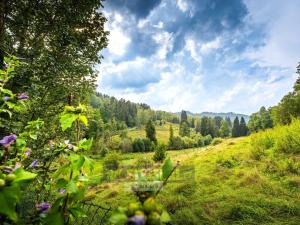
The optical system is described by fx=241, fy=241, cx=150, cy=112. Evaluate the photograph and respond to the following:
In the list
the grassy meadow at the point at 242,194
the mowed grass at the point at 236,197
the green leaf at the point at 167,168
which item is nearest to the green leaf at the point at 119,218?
the green leaf at the point at 167,168

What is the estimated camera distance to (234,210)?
660cm

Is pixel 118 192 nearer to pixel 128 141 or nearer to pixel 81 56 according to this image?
pixel 81 56

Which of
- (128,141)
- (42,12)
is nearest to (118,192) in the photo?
(42,12)

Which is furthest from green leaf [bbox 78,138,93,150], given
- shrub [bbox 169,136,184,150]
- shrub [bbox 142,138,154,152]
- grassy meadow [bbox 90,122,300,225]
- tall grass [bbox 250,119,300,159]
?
shrub [bbox 142,138,154,152]

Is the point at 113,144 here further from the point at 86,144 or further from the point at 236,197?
the point at 86,144

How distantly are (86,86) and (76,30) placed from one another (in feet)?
7.12

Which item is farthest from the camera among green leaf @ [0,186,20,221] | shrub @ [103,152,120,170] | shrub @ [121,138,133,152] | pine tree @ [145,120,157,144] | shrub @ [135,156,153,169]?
pine tree @ [145,120,157,144]

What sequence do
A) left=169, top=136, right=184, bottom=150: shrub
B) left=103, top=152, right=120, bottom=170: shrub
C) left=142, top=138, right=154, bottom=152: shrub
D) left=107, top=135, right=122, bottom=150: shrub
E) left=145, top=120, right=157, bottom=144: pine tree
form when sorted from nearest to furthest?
left=103, top=152, right=120, bottom=170: shrub < left=107, top=135, right=122, bottom=150: shrub < left=169, top=136, right=184, bottom=150: shrub < left=142, top=138, right=154, bottom=152: shrub < left=145, top=120, right=157, bottom=144: pine tree

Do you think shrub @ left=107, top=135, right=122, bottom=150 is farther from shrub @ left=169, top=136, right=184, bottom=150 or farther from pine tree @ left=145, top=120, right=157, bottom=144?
shrub @ left=169, top=136, right=184, bottom=150

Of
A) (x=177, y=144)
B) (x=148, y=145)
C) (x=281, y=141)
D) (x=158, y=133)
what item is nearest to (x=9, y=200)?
(x=281, y=141)

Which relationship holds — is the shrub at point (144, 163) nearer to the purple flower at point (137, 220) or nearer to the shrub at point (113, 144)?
the purple flower at point (137, 220)

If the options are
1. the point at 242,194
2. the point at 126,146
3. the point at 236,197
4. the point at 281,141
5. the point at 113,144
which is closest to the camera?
the point at 236,197

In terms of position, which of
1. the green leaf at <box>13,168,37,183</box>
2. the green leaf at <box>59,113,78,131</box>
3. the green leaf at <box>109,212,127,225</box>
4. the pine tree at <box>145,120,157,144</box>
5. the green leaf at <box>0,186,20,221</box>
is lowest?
the green leaf at <box>109,212,127,225</box>

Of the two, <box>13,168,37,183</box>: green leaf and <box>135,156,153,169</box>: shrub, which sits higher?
<box>13,168,37,183</box>: green leaf
